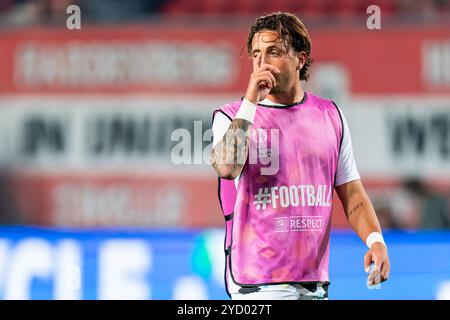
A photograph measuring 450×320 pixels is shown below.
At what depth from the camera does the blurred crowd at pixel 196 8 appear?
9820mm

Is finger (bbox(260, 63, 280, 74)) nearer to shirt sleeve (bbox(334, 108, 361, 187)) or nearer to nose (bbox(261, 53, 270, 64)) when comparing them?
nose (bbox(261, 53, 270, 64))

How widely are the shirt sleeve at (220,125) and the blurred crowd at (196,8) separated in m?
6.04

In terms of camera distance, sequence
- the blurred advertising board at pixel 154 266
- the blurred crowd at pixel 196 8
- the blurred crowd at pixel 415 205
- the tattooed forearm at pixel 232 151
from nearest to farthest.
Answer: the tattooed forearm at pixel 232 151 < the blurred advertising board at pixel 154 266 < the blurred crowd at pixel 415 205 < the blurred crowd at pixel 196 8

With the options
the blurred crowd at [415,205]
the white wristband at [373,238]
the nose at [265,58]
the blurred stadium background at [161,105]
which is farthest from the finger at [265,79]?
the blurred stadium background at [161,105]

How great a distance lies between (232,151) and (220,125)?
9.4 inches

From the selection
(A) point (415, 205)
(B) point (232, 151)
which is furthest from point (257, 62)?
(A) point (415, 205)

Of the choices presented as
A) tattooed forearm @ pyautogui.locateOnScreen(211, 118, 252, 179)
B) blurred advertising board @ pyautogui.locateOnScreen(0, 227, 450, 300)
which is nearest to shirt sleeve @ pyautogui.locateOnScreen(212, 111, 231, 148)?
tattooed forearm @ pyautogui.locateOnScreen(211, 118, 252, 179)

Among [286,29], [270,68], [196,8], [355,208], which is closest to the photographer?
[270,68]

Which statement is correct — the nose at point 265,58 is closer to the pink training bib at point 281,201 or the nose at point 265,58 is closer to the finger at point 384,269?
the pink training bib at point 281,201

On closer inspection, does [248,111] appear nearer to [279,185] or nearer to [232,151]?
[232,151]

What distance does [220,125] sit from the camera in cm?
377
